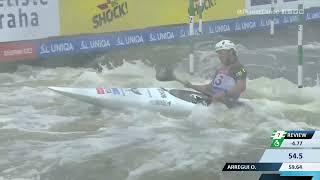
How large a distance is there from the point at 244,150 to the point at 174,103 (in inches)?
66.3

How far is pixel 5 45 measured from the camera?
9930 millimetres

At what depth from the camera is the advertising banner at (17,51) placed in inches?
392

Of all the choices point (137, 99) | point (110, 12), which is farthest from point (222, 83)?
point (110, 12)

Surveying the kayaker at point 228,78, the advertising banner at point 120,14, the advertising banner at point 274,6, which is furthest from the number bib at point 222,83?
the advertising banner at point 274,6

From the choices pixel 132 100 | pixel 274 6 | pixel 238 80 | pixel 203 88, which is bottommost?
pixel 132 100

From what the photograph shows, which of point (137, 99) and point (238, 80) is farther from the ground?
point (238, 80)

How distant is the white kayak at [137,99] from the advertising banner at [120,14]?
319cm

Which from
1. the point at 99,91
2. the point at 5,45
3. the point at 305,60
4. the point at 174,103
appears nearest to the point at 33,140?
the point at 99,91

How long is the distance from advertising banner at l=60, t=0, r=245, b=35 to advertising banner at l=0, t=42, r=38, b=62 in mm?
722

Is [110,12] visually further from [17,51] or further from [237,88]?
[237,88]

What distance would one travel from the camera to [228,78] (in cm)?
761

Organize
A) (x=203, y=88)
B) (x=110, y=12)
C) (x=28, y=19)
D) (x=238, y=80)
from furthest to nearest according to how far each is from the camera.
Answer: (x=110, y=12)
(x=28, y=19)
(x=203, y=88)
(x=238, y=80)
